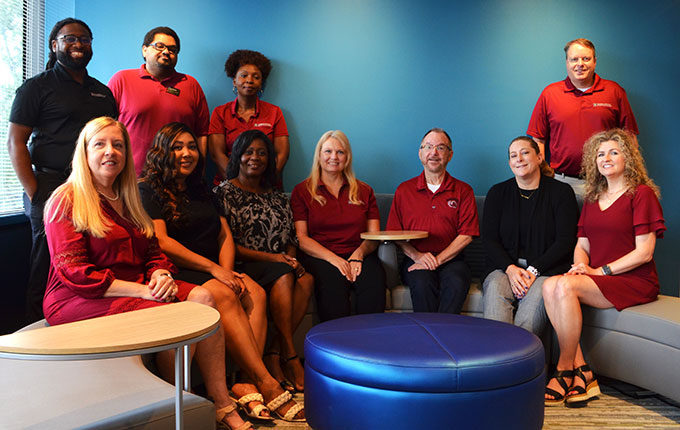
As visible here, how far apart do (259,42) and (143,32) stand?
3.07ft

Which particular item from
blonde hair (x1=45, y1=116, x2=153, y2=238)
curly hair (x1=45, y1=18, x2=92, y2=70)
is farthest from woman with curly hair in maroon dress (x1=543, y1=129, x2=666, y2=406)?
curly hair (x1=45, y1=18, x2=92, y2=70)

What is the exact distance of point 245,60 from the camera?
4.43 metres

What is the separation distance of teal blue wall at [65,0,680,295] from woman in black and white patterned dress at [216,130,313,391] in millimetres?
1243

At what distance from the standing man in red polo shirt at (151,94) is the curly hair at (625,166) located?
8.04 feet

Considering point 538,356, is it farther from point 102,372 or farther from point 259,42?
point 259,42

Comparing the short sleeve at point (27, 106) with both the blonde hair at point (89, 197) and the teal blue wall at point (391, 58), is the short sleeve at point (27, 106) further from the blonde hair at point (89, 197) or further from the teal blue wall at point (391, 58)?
the teal blue wall at point (391, 58)

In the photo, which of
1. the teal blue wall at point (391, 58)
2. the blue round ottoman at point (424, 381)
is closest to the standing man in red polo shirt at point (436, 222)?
the teal blue wall at point (391, 58)

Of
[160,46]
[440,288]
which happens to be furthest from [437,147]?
[160,46]

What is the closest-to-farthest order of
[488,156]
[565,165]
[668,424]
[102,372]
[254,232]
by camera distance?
[102,372], [668,424], [254,232], [565,165], [488,156]

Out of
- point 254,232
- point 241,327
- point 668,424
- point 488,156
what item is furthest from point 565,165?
point 241,327

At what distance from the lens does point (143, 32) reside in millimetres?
4641

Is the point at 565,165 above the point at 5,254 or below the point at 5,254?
above

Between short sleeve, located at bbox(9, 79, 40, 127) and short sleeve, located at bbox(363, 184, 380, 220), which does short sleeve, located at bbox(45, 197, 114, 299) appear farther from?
short sleeve, located at bbox(363, 184, 380, 220)

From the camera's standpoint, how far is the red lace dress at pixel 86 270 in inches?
84.4
